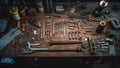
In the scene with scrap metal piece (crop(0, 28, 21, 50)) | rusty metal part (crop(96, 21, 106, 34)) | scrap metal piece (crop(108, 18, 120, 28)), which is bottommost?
scrap metal piece (crop(0, 28, 21, 50))

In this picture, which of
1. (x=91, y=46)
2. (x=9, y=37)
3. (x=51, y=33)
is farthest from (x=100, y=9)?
(x=9, y=37)

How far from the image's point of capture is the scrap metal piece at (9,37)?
2.59m

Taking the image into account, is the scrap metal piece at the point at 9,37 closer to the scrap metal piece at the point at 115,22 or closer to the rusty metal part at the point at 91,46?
the rusty metal part at the point at 91,46

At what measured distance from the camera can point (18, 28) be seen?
2.74m

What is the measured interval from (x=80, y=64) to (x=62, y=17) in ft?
2.56

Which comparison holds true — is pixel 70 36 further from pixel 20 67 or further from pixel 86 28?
pixel 20 67

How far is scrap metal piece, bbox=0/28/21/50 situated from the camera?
8.49 ft

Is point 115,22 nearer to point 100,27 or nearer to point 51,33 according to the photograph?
point 100,27

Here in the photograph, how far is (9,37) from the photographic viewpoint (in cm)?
264

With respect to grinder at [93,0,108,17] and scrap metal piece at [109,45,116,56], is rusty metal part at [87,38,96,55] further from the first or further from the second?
grinder at [93,0,108,17]

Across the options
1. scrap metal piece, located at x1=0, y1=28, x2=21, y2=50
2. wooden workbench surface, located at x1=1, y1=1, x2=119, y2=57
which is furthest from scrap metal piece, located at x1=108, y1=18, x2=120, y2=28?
scrap metal piece, located at x1=0, y1=28, x2=21, y2=50

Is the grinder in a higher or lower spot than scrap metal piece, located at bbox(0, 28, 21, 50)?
higher

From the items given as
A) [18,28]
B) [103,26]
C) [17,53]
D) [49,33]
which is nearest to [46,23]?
[49,33]

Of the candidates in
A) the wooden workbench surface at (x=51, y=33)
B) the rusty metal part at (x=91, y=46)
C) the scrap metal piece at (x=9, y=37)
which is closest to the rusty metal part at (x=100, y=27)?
the wooden workbench surface at (x=51, y=33)
